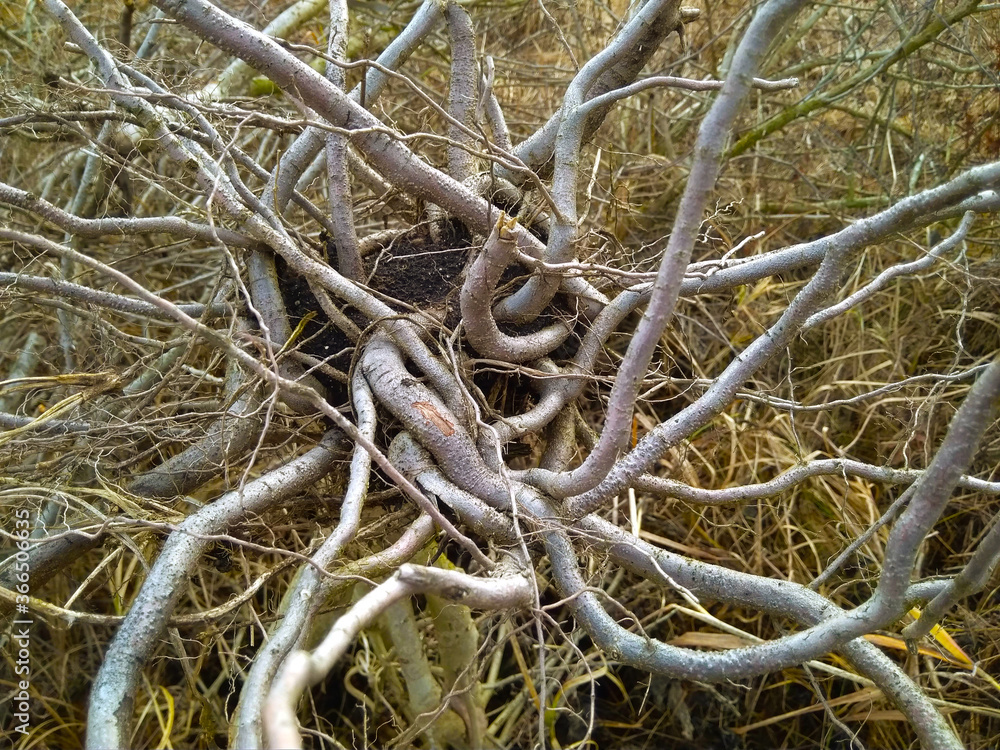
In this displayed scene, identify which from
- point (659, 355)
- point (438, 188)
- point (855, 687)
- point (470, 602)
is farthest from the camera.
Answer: point (855, 687)

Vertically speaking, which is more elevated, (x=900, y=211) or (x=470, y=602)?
(x=900, y=211)

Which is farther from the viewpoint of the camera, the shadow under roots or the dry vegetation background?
the dry vegetation background

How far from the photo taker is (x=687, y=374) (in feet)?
5.34

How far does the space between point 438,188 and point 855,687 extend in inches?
48.0

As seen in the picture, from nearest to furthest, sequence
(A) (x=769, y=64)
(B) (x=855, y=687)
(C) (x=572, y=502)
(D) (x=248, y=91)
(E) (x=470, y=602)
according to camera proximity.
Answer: (E) (x=470, y=602), (C) (x=572, y=502), (B) (x=855, y=687), (D) (x=248, y=91), (A) (x=769, y=64)

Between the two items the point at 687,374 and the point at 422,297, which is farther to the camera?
the point at 687,374

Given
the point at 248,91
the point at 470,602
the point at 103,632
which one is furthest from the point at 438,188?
the point at 103,632

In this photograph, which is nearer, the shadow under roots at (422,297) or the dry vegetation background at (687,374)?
the shadow under roots at (422,297)

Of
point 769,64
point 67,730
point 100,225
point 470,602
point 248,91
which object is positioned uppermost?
point 248,91

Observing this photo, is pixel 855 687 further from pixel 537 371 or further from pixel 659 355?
pixel 537 371

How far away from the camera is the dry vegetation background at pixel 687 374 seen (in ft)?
4.10

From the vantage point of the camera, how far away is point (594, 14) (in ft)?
6.64

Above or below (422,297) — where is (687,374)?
below

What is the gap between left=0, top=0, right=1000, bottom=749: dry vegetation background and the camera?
49.2 inches
